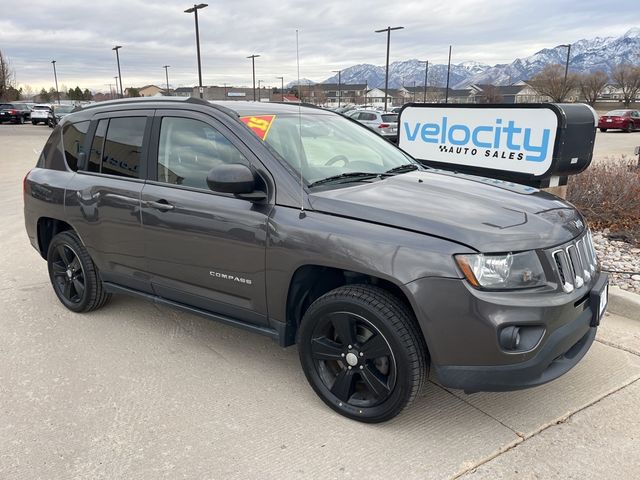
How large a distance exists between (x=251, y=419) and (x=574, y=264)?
6.36 feet

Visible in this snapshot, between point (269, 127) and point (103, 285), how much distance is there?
1.96 metres

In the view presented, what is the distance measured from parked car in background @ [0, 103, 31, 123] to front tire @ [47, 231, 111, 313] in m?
42.1

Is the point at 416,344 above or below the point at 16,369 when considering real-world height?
above

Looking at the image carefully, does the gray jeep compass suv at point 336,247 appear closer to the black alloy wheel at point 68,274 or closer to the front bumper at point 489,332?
the front bumper at point 489,332

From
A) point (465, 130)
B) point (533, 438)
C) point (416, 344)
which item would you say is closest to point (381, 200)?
point (416, 344)

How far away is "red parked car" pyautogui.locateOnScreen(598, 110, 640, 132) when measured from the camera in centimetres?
3175

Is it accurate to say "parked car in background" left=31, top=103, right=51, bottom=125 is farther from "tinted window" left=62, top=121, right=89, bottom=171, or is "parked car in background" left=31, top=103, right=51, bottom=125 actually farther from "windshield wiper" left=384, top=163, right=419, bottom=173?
"windshield wiper" left=384, top=163, right=419, bottom=173

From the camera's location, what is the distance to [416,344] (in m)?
2.64

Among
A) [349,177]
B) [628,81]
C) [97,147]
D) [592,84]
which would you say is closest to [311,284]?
[349,177]

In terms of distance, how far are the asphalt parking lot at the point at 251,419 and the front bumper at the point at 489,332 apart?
0.42 meters

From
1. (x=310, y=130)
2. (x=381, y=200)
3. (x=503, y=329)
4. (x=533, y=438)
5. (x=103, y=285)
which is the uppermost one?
(x=310, y=130)

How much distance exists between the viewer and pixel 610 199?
22.6 ft

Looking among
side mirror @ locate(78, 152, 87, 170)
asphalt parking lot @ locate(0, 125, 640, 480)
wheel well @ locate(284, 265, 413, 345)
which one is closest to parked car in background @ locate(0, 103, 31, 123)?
side mirror @ locate(78, 152, 87, 170)

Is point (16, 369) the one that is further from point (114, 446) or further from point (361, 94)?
point (361, 94)
